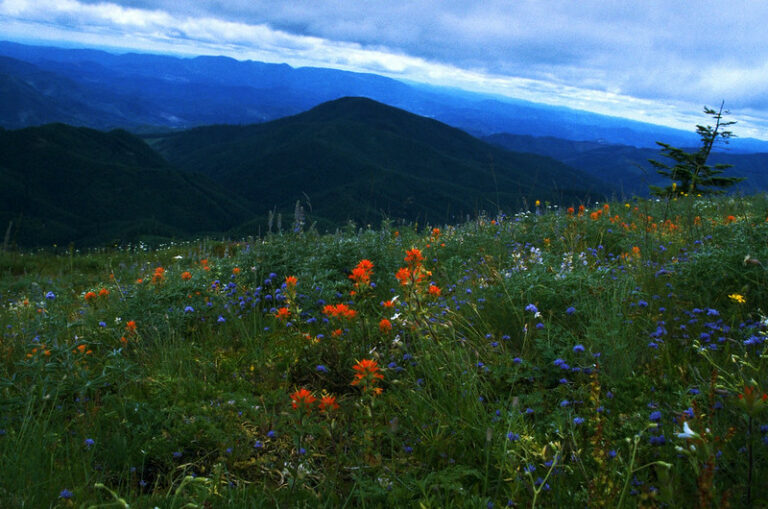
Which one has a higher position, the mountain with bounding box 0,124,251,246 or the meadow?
the meadow

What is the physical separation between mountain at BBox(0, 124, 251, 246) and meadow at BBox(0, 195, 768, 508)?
146m

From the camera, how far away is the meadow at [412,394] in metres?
1.88

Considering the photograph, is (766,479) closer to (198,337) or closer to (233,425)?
(233,425)

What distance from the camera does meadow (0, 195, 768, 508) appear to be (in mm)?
1876

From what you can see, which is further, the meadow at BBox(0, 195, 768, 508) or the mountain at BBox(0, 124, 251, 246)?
the mountain at BBox(0, 124, 251, 246)

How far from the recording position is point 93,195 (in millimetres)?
168750

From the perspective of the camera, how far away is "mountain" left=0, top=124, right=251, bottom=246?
480 ft

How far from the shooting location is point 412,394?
8.69 ft

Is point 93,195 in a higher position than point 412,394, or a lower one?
lower

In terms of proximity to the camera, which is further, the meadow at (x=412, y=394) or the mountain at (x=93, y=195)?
the mountain at (x=93, y=195)

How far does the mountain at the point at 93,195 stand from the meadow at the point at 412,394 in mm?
146307

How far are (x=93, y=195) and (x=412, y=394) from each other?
646 ft

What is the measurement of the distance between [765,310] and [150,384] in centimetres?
401

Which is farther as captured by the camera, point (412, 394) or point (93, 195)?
point (93, 195)
